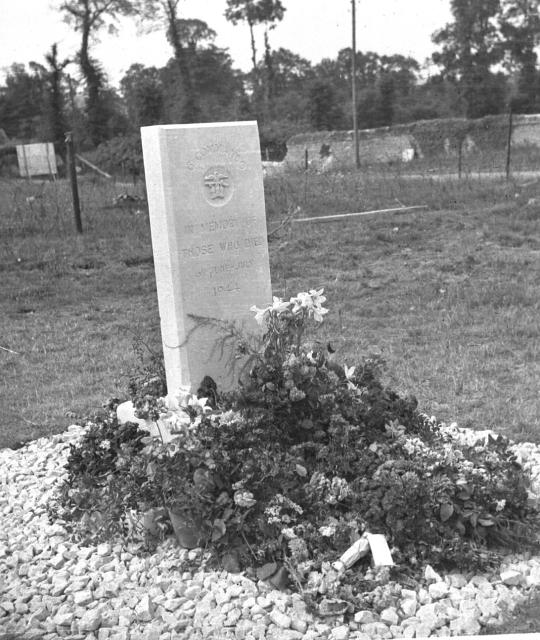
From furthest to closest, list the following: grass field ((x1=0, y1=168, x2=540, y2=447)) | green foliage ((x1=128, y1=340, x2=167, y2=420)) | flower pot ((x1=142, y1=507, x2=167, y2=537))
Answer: grass field ((x1=0, y1=168, x2=540, y2=447)) → green foliage ((x1=128, y1=340, x2=167, y2=420)) → flower pot ((x1=142, y1=507, x2=167, y2=537))

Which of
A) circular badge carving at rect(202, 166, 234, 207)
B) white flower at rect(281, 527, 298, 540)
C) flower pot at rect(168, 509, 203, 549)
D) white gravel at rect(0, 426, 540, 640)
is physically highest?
circular badge carving at rect(202, 166, 234, 207)

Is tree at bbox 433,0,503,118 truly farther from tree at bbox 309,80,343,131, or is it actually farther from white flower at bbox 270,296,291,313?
white flower at bbox 270,296,291,313

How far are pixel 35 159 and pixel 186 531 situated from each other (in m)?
28.1

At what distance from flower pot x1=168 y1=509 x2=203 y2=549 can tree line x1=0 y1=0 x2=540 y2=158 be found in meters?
31.0

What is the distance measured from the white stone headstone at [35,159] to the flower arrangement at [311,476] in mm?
26259

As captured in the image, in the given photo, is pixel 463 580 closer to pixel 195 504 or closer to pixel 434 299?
pixel 195 504

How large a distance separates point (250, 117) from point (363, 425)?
3667 cm

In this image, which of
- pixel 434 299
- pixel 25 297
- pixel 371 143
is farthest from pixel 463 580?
pixel 371 143

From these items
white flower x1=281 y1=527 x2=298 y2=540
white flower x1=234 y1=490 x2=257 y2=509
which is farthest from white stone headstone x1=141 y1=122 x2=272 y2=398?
white flower x1=281 y1=527 x2=298 y2=540

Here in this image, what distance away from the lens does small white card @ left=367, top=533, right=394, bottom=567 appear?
338cm

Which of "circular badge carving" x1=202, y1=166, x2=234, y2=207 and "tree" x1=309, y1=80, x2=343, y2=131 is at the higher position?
"tree" x1=309, y1=80, x2=343, y2=131

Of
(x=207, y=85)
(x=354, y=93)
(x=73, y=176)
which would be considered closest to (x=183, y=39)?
(x=207, y=85)

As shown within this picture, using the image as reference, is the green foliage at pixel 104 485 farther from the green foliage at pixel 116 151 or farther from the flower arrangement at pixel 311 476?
the green foliage at pixel 116 151

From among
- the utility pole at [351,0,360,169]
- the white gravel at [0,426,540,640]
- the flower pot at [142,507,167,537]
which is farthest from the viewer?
the utility pole at [351,0,360,169]
